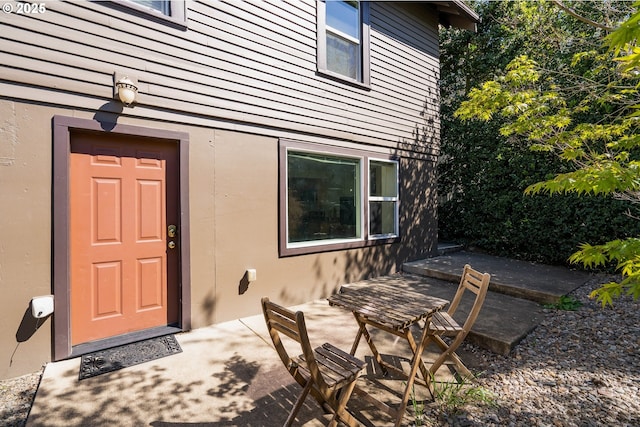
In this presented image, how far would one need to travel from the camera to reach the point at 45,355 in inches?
116

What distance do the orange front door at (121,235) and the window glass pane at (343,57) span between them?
317cm

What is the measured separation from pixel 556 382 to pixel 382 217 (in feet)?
12.4

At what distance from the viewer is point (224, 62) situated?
4.04 meters

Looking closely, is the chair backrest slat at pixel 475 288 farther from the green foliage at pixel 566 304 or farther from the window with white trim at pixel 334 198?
the window with white trim at pixel 334 198

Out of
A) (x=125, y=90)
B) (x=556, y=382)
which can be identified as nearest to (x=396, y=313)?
(x=556, y=382)

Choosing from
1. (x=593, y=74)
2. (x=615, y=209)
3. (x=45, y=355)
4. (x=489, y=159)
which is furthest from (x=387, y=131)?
(x=45, y=355)

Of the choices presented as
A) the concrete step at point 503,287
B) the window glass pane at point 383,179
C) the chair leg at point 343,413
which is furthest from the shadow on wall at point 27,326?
the window glass pane at point 383,179

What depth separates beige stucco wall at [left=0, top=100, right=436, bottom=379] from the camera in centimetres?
282

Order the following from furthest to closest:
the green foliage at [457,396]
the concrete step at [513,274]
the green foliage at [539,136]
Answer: the green foliage at [539,136] < the concrete step at [513,274] < the green foliage at [457,396]

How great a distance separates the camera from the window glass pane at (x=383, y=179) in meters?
5.96

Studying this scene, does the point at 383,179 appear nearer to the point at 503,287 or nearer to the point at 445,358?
the point at 503,287

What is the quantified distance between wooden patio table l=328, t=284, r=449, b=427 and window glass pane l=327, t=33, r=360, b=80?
407 centimetres

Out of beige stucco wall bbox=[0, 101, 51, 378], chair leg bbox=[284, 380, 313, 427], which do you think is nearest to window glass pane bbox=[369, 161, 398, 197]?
chair leg bbox=[284, 380, 313, 427]
